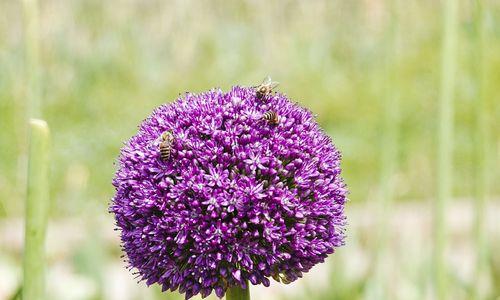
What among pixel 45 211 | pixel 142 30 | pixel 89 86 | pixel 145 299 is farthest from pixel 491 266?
pixel 142 30

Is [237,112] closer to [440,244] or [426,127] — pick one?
[440,244]

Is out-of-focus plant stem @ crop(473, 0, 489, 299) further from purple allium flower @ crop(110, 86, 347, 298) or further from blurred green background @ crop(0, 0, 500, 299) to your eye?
blurred green background @ crop(0, 0, 500, 299)

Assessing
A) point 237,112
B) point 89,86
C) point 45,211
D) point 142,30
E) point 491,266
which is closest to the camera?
point 45,211

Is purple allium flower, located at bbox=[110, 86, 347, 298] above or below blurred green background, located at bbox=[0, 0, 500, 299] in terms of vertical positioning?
below

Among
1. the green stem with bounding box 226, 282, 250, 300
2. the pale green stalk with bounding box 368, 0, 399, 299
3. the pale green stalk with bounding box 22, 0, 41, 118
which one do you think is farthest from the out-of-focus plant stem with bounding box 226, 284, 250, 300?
the pale green stalk with bounding box 368, 0, 399, 299

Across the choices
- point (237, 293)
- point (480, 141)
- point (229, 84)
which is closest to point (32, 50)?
point (237, 293)

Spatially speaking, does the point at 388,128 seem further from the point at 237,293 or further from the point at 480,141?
the point at 237,293

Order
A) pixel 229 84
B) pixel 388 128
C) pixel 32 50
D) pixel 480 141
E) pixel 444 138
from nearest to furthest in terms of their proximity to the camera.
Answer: pixel 32 50
pixel 444 138
pixel 480 141
pixel 388 128
pixel 229 84
